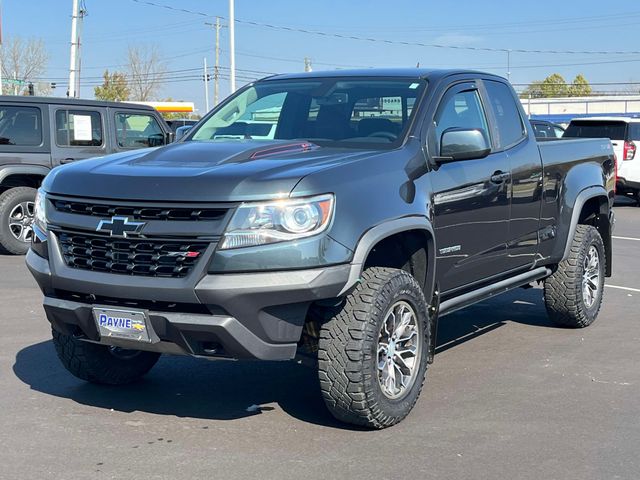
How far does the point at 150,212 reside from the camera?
4.51 m

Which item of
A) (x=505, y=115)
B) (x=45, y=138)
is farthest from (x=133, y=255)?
(x=45, y=138)

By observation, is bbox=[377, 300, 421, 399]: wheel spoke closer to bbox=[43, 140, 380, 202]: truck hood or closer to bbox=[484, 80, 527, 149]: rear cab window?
bbox=[43, 140, 380, 202]: truck hood

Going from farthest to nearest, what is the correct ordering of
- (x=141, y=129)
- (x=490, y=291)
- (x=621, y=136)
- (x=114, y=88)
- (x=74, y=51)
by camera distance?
(x=114, y=88) < (x=74, y=51) < (x=621, y=136) < (x=141, y=129) < (x=490, y=291)

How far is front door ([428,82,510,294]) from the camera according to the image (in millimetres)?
5492

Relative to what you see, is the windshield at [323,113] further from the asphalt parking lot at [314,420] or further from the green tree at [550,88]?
the green tree at [550,88]

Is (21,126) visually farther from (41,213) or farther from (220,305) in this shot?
(220,305)

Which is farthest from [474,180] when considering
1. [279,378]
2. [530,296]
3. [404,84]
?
[530,296]

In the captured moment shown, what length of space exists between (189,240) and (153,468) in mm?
1095

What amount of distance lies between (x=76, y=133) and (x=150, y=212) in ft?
26.3

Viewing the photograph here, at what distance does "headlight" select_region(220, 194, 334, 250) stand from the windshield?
3.60ft

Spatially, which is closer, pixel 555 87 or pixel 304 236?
pixel 304 236

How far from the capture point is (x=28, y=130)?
38.5 ft

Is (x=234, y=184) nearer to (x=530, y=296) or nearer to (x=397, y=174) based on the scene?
(x=397, y=174)

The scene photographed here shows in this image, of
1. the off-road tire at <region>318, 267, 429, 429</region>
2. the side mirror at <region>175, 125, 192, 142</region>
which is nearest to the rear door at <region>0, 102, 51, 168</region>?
the side mirror at <region>175, 125, 192, 142</region>
